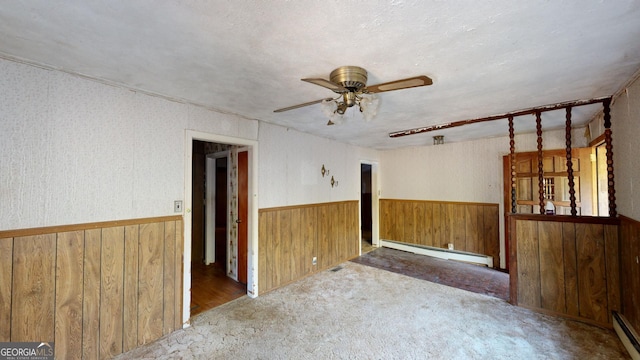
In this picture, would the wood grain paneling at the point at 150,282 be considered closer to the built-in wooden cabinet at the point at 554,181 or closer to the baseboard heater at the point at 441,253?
the built-in wooden cabinet at the point at 554,181

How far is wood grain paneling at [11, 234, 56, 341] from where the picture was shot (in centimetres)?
164

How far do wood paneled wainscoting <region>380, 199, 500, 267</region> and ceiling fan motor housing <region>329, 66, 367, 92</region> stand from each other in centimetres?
389

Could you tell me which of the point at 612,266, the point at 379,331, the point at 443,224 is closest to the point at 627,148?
the point at 612,266

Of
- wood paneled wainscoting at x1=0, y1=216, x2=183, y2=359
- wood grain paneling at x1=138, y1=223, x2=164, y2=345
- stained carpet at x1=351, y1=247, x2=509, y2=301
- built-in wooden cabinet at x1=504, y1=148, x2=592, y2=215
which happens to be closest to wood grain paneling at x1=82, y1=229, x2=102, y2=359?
wood paneled wainscoting at x1=0, y1=216, x2=183, y2=359

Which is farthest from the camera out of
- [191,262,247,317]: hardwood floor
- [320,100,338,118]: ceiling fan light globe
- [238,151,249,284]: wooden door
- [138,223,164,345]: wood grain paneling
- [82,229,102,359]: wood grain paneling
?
[238,151,249,284]: wooden door

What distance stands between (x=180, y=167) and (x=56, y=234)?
0.98 meters

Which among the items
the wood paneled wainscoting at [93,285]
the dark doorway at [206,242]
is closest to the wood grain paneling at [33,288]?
the wood paneled wainscoting at [93,285]

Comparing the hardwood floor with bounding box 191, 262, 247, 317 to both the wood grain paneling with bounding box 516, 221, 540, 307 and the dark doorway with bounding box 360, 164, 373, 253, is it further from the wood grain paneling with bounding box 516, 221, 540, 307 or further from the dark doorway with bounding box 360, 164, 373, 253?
the dark doorway with bounding box 360, 164, 373, 253

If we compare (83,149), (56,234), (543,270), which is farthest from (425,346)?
(83,149)

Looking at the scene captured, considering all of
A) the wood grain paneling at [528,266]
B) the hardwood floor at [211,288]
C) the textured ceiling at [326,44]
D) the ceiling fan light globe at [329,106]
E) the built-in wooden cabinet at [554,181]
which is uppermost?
the textured ceiling at [326,44]

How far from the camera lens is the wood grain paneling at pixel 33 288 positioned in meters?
1.64

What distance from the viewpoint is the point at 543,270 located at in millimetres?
2717

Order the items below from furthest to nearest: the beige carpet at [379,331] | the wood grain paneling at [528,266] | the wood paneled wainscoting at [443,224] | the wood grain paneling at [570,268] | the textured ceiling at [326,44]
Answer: the wood paneled wainscoting at [443,224]
the wood grain paneling at [528,266]
the wood grain paneling at [570,268]
the beige carpet at [379,331]
the textured ceiling at [326,44]

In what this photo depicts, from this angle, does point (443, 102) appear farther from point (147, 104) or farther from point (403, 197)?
point (403, 197)
